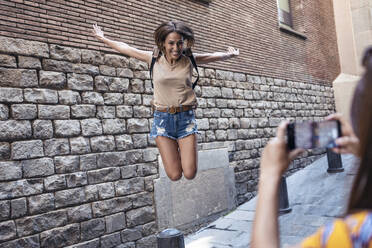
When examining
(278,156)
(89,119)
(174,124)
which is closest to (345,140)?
(278,156)

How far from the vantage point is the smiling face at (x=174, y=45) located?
3.42m

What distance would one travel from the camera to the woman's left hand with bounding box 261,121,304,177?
3.50ft

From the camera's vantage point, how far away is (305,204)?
20.9 feet

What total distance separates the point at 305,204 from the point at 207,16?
3970mm

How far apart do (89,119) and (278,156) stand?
4.25m

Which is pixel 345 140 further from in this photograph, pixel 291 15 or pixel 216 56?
pixel 291 15

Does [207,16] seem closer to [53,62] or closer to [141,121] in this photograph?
[141,121]

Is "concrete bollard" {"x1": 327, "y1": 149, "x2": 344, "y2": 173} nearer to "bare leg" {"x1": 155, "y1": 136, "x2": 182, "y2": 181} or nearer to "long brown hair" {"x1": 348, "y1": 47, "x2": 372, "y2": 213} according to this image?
"bare leg" {"x1": 155, "y1": 136, "x2": 182, "y2": 181}

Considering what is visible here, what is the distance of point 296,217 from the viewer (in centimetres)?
586

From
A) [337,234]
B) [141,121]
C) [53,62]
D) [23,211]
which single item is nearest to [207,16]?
[141,121]

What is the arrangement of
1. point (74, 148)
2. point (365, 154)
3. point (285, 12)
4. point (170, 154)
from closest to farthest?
point (365, 154)
point (170, 154)
point (74, 148)
point (285, 12)

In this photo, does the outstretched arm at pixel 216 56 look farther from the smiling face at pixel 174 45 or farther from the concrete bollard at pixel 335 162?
the concrete bollard at pixel 335 162

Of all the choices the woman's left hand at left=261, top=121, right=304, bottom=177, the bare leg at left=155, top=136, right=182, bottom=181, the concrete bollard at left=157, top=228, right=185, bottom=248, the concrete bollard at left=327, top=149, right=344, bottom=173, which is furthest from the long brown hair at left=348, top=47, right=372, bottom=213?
the concrete bollard at left=327, top=149, right=344, bottom=173

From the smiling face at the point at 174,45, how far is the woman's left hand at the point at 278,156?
249 centimetres
